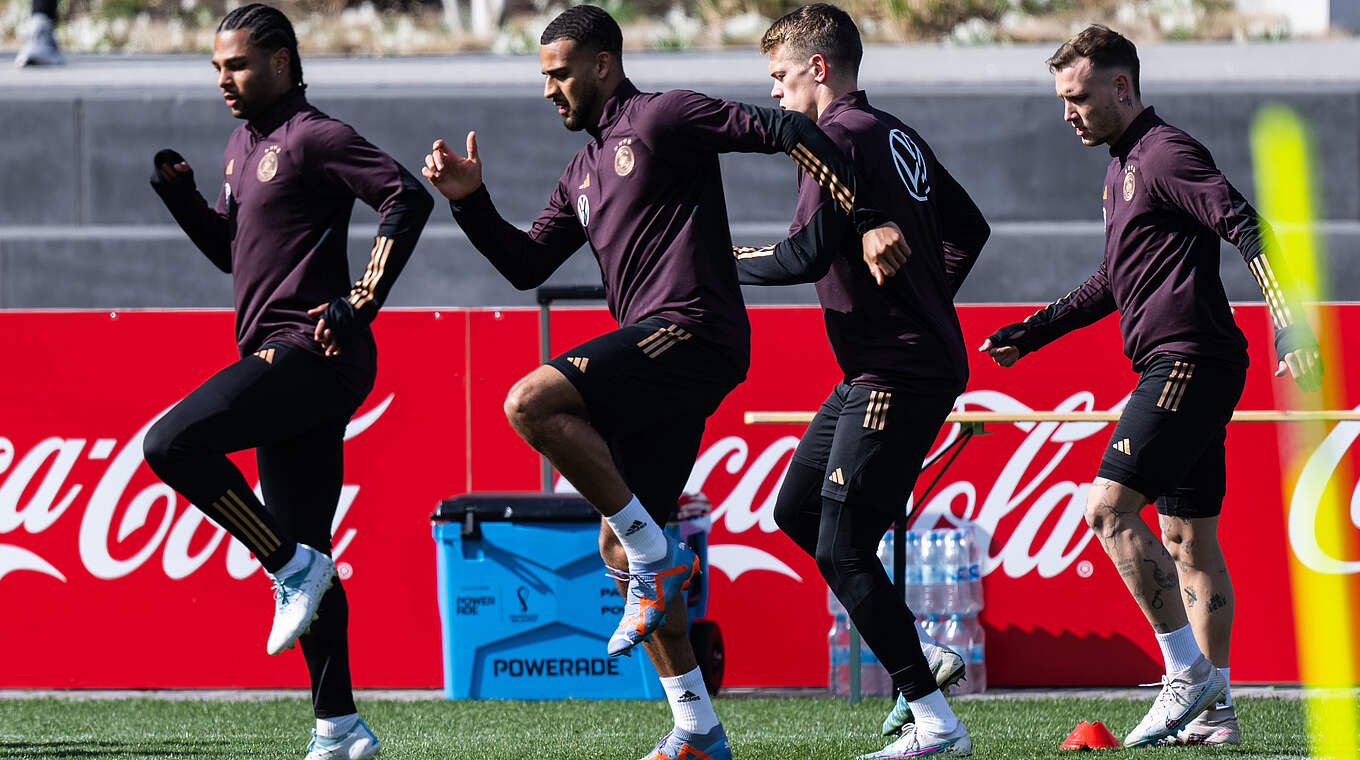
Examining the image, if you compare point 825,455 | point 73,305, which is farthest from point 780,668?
point 73,305

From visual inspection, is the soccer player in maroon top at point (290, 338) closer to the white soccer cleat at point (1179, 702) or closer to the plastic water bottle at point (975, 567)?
the white soccer cleat at point (1179, 702)

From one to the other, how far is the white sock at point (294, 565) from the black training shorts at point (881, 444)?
60.7 inches

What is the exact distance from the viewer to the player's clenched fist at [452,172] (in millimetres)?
5227

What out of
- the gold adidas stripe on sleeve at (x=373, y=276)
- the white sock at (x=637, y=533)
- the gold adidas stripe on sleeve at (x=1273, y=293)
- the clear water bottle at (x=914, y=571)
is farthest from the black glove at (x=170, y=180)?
the clear water bottle at (x=914, y=571)

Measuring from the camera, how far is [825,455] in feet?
18.2

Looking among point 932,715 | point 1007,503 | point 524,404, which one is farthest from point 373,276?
point 1007,503

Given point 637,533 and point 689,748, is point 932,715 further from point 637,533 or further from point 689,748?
point 637,533

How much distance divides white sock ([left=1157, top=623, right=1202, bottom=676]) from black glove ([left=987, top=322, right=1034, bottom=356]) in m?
1.06

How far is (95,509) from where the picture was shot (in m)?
8.27

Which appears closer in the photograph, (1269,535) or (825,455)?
(825,455)

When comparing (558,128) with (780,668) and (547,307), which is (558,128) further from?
(780,668)

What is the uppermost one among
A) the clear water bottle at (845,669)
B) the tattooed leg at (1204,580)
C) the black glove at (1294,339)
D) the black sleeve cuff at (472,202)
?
the black sleeve cuff at (472,202)

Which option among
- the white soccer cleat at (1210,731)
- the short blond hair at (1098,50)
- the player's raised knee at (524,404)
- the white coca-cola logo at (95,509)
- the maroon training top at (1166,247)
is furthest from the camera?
the white coca-cola logo at (95,509)

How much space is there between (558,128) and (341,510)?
4.84 metres
